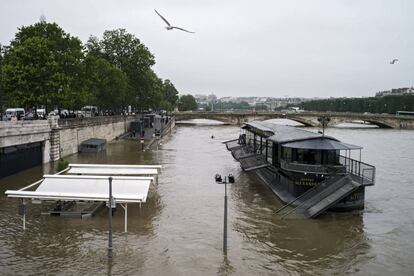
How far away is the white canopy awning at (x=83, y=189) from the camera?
2358 cm

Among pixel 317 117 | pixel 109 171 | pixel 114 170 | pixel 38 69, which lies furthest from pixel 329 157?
pixel 317 117

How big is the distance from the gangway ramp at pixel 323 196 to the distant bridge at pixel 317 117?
103 metres

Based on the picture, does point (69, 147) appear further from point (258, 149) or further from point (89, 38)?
point (89, 38)

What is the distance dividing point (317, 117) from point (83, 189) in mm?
118433

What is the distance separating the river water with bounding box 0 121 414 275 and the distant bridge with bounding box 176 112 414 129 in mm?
100982

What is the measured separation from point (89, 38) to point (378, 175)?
2683 inches

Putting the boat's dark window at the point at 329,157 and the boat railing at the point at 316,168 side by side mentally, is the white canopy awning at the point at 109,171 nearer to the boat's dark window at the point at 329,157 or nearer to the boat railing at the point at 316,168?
the boat railing at the point at 316,168

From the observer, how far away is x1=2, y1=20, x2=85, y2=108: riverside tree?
4888 cm

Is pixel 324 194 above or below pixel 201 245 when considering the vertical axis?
above

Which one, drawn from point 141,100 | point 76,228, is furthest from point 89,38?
point 76,228

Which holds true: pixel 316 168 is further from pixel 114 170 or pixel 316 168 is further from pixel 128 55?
pixel 128 55

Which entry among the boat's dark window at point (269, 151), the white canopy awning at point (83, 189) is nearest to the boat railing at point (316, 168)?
the boat's dark window at point (269, 151)

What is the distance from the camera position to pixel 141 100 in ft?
332

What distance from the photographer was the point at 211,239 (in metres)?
21.7
